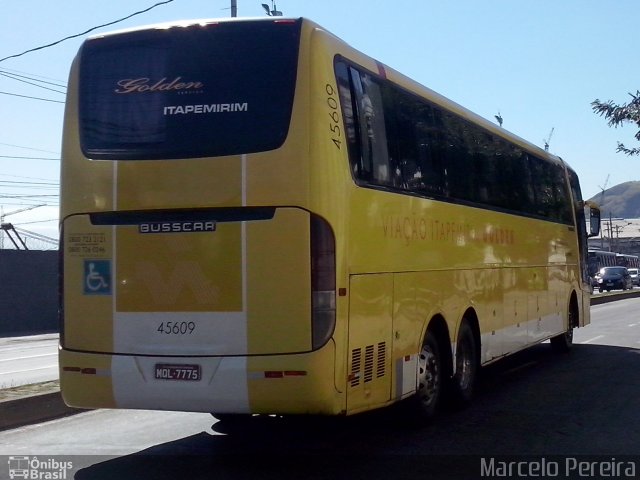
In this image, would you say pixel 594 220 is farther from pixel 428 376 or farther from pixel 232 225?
pixel 232 225

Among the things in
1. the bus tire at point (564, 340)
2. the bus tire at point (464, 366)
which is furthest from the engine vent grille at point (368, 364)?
the bus tire at point (564, 340)

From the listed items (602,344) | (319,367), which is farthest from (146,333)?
(602,344)

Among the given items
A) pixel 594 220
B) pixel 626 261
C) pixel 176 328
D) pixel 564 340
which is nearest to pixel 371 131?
pixel 176 328

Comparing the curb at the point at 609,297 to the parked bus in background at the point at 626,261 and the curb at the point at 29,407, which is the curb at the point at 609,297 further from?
the parked bus in background at the point at 626,261

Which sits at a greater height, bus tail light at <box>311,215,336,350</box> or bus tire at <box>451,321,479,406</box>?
bus tail light at <box>311,215,336,350</box>

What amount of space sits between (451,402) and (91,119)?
17.7 ft

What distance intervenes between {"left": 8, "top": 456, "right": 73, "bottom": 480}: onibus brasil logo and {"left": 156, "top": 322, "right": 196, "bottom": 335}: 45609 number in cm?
148

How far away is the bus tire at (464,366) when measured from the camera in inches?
436

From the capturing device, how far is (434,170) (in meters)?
10.5

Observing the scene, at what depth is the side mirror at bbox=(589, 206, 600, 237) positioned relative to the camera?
20047 millimetres

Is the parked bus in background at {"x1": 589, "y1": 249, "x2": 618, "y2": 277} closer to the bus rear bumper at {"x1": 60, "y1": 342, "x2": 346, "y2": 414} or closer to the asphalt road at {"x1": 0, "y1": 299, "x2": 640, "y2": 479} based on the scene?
the asphalt road at {"x1": 0, "y1": 299, "x2": 640, "y2": 479}

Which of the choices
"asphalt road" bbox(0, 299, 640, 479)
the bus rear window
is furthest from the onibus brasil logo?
the bus rear window

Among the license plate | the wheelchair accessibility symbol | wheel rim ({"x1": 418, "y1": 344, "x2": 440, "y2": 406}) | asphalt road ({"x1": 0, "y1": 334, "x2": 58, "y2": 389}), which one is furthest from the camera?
asphalt road ({"x1": 0, "y1": 334, "x2": 58, "y2": 389})

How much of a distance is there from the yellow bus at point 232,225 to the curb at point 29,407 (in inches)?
90.2
